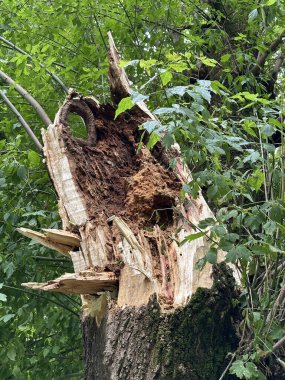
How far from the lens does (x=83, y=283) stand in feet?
8.68

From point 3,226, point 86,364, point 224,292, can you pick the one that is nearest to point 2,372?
point 3,226

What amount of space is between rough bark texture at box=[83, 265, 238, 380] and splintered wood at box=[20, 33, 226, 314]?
0.06 m

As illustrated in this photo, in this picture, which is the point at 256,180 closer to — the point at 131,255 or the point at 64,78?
the point at 131,255

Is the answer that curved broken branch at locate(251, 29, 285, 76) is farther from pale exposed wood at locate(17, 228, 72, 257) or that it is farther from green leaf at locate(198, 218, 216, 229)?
green leaf at locate(198, 218, 216, 229)

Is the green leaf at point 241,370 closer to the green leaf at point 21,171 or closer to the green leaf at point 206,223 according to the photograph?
the green leaf at point 206,223

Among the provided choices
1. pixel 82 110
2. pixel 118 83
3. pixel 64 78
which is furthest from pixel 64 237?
pixel 64 78

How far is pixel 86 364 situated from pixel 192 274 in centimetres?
66

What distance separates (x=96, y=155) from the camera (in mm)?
3455

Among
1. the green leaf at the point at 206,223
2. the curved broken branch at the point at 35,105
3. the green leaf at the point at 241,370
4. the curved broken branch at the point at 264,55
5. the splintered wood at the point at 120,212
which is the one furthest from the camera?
the curved broken branch at the point at 264,55

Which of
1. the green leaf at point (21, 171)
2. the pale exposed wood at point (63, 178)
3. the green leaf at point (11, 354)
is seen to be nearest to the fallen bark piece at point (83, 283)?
the pale exposed wood at point (63, 178)

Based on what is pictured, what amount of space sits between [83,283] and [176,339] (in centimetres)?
51

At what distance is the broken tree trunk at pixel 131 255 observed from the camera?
240cm

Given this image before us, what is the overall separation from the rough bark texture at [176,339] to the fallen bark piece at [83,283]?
18cm

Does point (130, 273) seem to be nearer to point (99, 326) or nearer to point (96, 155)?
point (99, 326)
